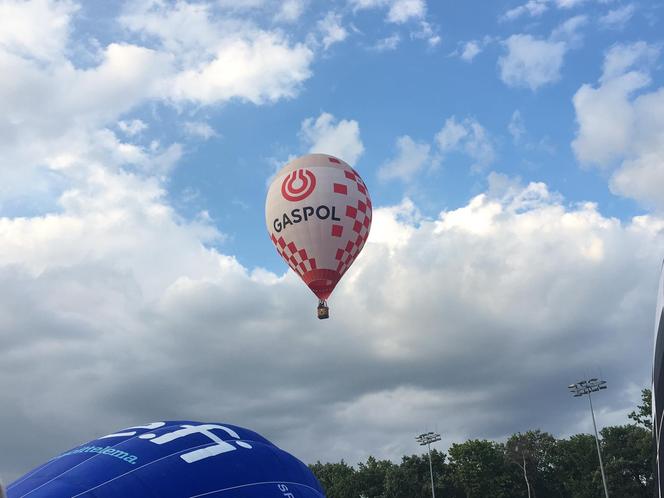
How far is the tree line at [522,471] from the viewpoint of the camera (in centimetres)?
7356

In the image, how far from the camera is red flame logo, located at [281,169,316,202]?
25.5 metres

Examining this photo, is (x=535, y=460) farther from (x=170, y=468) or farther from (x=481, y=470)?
(x=170, y=468)

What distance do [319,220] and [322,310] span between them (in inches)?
130

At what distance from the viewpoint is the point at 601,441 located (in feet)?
253

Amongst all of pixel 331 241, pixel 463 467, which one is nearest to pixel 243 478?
pixel 331 241

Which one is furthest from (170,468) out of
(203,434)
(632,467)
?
(632,467)

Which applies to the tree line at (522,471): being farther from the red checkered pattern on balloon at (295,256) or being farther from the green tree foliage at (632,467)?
the red checkered pattern on balloon at (295,256)

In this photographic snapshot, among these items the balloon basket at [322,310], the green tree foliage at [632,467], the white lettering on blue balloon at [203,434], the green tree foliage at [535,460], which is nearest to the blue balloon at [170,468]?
the white lettering on blue balloon at [203,434]

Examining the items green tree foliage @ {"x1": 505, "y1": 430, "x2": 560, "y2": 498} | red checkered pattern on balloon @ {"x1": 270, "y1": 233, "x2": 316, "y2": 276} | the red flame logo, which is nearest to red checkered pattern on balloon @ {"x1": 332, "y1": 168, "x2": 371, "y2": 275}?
the red flame logo

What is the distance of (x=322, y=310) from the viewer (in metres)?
24.6

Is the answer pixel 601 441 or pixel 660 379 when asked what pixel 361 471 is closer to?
pixel 601 441

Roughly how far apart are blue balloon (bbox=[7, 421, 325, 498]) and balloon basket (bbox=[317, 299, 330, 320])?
792 centimetres

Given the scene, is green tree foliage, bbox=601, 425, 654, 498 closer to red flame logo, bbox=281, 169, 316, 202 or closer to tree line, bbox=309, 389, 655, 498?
tree line, bbox=309, 389, 655, 498

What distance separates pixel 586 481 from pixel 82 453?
242ft
